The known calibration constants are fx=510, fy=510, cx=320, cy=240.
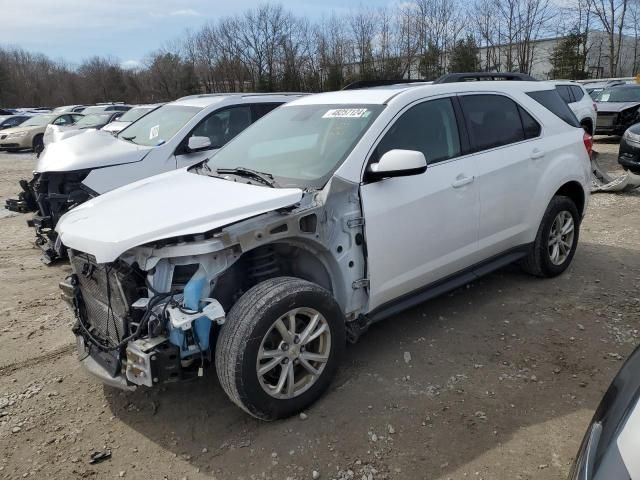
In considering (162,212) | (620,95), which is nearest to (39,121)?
(620,95)

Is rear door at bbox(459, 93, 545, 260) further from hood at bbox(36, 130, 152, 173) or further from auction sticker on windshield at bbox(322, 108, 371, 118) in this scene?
hood at bbox(36, 130, 152, 173)

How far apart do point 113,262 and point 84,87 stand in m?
69.3

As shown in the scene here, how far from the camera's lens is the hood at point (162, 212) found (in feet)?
8.80

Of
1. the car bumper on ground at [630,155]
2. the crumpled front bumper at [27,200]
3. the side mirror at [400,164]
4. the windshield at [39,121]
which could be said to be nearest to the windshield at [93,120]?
Result: the windshield at [39,121]

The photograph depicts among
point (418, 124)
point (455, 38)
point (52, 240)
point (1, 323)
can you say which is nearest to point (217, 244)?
point (418, 124)

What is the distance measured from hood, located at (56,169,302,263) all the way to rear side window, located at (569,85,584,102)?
11.5 meters

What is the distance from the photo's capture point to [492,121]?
13.9ft

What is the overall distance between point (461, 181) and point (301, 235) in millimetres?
1443

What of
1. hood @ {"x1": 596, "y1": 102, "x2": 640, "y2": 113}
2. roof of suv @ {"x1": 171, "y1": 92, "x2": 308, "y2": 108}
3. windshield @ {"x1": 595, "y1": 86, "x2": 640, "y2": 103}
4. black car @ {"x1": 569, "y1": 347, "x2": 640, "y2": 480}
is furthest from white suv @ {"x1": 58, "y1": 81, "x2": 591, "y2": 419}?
windshield @ {"x1": 595, "y1": 86, "x2": 640, "y2": 103}

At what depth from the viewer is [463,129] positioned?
395 cm

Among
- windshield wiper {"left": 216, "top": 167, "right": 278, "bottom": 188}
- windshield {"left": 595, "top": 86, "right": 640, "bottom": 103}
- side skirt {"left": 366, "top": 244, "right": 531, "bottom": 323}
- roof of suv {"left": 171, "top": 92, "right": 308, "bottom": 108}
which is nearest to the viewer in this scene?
windshield wiper {"left": 216, "top": 167, "right": 278, "bottom": 188}

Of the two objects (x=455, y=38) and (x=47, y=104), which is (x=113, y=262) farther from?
(x=47, y=104)

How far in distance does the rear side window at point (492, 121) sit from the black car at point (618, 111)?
12893mm

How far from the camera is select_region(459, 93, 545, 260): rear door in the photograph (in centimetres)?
402
